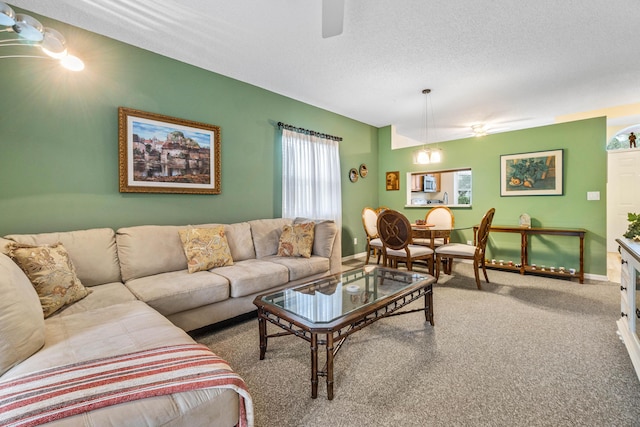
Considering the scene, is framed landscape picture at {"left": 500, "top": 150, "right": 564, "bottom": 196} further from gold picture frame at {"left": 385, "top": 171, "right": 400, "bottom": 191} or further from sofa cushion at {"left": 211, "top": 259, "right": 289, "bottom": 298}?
sofa cushion at {"left": 211, "top": 259, "right": 289, "bottom": 298}

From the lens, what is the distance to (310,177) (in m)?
4.36

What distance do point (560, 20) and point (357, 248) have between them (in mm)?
3953

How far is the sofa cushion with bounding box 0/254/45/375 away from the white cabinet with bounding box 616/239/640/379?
10.1ft

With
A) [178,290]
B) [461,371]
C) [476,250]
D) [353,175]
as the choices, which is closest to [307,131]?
[353,175]

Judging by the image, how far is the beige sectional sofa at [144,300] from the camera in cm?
100

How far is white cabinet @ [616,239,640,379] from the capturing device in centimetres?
169

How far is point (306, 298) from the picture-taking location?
2.04 meters

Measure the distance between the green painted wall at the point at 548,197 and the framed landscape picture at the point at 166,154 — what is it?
4037 millimetres

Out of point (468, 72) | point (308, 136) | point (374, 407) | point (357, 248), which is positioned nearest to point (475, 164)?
point (468, 72)

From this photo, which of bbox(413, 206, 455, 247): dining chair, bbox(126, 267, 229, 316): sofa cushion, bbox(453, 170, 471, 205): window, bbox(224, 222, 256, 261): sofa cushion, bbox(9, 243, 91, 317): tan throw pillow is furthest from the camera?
bbox(453, 170, 471, 205): window

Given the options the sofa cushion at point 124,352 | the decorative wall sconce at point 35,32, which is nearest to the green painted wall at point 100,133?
the decorative wall sconce at point 35,32

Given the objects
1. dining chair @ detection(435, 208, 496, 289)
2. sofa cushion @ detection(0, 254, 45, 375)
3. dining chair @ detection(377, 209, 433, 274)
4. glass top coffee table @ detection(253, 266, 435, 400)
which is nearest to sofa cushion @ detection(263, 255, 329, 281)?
glass top coffee table @ detection(253, 266, 435, 400)

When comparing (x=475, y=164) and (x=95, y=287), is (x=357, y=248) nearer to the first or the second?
(x=475, y=164)

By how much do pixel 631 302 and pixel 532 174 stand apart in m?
2.98
